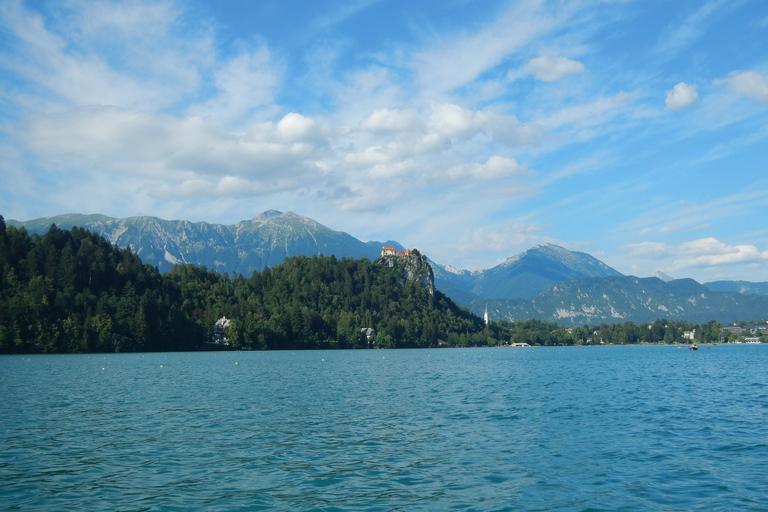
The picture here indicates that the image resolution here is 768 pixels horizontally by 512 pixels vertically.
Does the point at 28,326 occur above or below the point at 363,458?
above

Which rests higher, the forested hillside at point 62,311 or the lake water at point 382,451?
the forested hillside at point 62,311

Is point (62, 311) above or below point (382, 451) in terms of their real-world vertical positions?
above

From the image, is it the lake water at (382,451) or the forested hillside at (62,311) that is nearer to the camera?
the lake water at (382,451)

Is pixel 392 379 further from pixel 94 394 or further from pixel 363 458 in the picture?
pixel 363 458

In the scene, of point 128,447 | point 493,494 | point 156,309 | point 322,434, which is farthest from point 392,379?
point 156,309

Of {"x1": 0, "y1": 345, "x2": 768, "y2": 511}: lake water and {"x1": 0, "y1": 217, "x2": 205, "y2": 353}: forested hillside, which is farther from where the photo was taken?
{"x1": 0, "y1": 217, "x2": 205, "y2": 353}: forested hillside

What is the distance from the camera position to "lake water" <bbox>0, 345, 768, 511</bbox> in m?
21.5

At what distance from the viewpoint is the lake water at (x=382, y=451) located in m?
21.5

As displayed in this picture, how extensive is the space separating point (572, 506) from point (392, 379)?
184 feet

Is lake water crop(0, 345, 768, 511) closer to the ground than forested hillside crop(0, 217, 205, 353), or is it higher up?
closer to the ground

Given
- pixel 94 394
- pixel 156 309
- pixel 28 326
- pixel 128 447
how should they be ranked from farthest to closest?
pixel 156 309 → pixel 28 326 → pixel 94 394 → pixel 128 447

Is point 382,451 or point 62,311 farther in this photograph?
point 62,311

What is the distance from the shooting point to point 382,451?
2927 centimetres

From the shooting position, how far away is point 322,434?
34.1m
